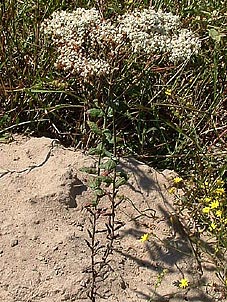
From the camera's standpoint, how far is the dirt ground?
8.07 ft

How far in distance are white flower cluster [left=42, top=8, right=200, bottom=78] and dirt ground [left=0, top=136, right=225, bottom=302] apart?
0.52m

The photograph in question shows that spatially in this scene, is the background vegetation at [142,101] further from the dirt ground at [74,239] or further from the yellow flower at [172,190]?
the dirt ground at [74,239]

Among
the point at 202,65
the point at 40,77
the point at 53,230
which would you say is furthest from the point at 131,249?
the point at 202,65

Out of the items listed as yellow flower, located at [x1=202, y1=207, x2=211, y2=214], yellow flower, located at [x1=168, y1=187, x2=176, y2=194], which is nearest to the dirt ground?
yellow flower, located at [x1=168, y1=187, x2=176, y2=194]

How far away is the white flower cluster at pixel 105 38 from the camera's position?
93.0 inches

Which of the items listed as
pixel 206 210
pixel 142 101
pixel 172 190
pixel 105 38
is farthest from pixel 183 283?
pixel 142 101

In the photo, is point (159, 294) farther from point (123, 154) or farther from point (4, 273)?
point (123, 154)

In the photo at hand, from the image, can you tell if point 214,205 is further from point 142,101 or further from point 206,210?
point 142,101

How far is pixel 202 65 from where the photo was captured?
340 centimetres

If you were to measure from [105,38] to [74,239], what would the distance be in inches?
30.7

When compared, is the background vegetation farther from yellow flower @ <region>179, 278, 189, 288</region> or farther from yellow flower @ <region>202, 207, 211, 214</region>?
yellow flower @ <region>179, 278, 189, 288</region>

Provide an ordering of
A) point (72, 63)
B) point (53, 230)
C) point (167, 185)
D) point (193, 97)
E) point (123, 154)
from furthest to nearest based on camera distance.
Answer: point (193, 97), point (123, 154), point (167, 185), point (53, 230), point (72, 63)

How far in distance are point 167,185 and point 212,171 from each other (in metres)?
0.25

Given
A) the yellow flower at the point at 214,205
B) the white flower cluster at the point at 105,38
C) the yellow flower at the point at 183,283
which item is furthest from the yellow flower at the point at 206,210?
the white flower cluster at the point at 105,38
